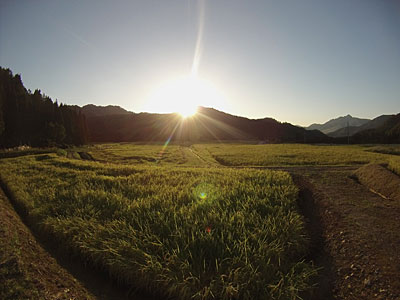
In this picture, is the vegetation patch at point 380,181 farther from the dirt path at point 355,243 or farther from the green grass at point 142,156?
the green grass at point 142,156

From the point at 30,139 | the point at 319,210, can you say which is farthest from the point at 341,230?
the point at 30,139

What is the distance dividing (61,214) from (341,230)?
9.27m

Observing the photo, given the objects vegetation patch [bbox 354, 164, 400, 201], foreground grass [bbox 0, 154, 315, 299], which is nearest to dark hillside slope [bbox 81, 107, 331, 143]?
vegetation patch [bbox 354, 164, 400, 201]

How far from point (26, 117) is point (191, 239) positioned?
62704 millimetres

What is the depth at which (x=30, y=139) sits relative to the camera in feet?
159

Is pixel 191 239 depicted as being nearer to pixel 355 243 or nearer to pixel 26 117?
pixel 355 243

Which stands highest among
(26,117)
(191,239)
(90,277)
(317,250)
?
(26,117)

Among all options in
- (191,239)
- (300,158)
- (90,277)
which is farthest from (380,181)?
(300,158)

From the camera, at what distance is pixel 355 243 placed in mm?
4945

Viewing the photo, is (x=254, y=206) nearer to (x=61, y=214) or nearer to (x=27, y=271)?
(x=27, y=271)

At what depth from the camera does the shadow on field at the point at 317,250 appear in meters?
3.85

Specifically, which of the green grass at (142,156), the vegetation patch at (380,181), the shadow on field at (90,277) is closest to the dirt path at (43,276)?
the shadow on field at (90,277)

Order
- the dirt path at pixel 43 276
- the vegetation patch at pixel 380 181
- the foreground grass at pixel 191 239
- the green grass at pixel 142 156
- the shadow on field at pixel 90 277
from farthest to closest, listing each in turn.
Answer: the green grass at pixel 142 156 < the vegetation patch at pixel 380 181 < the shadow on field at pixel 90 277 < the foreground grass at pixel 191 239 < the dirt path at pixel 43 276

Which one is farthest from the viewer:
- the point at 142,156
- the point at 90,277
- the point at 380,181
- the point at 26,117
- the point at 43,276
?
the point at 26,117
